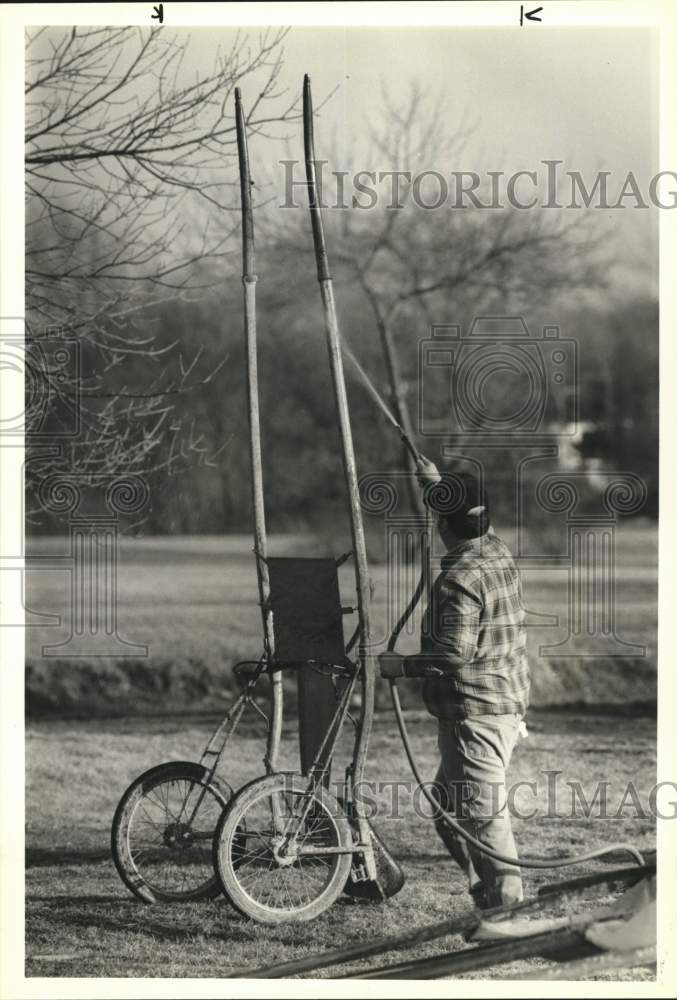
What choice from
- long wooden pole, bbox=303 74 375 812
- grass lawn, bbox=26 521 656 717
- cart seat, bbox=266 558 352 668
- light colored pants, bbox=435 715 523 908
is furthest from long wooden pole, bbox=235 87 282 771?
grass lawn, bbox=26 521 656 717

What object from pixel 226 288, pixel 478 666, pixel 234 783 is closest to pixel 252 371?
pixel 478 666

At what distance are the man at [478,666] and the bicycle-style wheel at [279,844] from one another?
523 millimetres

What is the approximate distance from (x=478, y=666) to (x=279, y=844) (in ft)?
3.43

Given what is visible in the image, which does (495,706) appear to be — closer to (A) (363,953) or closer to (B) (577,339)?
(A) (363,953)

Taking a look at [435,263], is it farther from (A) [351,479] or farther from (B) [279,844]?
(B) [279,844]

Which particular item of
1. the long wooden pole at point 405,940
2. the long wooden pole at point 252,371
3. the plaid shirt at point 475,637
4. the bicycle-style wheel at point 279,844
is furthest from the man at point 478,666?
the long wooden pole at point 252,371

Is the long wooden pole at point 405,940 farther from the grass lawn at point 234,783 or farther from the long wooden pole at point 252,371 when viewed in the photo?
the long wooden pole at point 252,371

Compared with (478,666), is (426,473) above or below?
above

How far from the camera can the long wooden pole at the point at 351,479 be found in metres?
5.35

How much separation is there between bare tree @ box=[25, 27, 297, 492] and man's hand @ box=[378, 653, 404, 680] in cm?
213

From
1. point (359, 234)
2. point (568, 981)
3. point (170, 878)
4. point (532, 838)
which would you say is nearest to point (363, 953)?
point (568, 981)

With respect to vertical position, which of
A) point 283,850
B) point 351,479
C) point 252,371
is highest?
point 252,371

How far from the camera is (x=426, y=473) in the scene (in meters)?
5.38

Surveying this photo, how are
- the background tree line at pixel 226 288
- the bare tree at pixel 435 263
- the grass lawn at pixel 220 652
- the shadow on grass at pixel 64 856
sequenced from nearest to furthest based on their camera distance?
the background tree line at pixel 226 288 < the shadow on grass at pixel 64 856 < the bare tree at pixel 435 263 < the grass lawn at pixel 220 652
